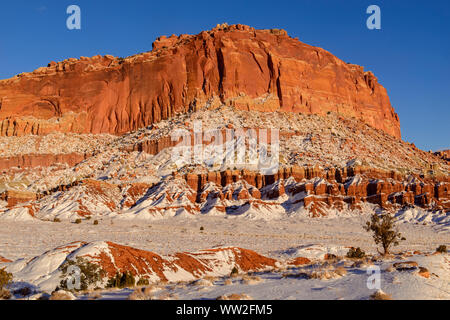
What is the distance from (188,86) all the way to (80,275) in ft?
372

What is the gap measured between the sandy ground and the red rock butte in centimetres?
5467

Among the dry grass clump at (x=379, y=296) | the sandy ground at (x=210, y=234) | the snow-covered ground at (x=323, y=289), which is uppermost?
the dry grass clump at (x=379, y=296)

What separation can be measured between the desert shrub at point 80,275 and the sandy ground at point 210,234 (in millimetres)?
14761

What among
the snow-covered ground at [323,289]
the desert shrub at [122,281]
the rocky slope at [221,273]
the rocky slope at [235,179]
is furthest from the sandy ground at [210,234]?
the snow-covered ground at [323,289]

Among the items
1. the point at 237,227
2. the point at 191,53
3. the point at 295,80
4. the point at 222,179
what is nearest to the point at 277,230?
the point at 237,227

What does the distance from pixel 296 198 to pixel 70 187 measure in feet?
165

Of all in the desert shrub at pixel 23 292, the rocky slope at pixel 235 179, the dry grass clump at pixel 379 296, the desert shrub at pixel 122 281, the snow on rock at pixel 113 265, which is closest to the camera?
the dry grass clump at pixel 379 296

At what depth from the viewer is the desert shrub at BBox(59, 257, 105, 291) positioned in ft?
68.4

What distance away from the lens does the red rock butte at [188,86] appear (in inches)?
5030

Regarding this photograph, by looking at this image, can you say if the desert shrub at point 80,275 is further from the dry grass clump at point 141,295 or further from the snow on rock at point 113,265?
the dry grass clump at point 141,295

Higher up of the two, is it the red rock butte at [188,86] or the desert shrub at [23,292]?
the red rock butte at [188,86]

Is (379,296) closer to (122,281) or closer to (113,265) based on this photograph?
(122,281)

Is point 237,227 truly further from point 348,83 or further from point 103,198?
point 348,83
